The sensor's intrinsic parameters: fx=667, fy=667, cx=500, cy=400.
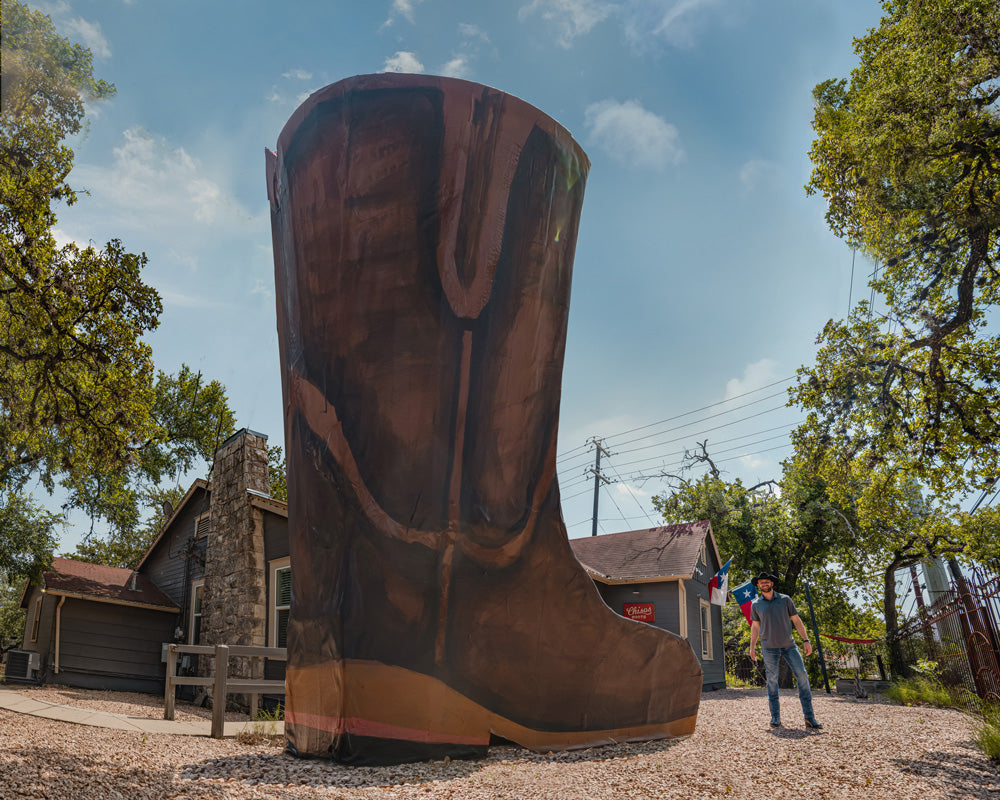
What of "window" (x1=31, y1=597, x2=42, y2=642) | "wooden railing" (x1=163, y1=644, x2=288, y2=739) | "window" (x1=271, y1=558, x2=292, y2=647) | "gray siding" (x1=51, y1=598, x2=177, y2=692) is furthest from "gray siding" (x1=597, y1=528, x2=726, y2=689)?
"window" (x1=31, y1=597, x2=42, y2=642)

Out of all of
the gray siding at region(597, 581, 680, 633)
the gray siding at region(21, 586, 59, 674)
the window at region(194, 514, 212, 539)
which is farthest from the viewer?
the gray siding at region(597, 581, 680, 633)

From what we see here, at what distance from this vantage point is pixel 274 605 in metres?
10.7

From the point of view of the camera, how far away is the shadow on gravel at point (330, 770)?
123 inches

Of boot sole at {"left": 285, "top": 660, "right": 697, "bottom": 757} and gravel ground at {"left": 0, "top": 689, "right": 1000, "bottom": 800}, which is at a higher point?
boot sole at {"left": 285, "top": 660, "right": 697, "bottom": 757}

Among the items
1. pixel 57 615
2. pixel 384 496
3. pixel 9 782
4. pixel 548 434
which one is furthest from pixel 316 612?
pixel 57 615

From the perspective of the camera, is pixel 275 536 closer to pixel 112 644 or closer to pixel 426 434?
pixel 112 644

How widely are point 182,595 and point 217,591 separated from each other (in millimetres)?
3460

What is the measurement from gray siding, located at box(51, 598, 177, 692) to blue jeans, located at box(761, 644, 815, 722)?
13.0 m

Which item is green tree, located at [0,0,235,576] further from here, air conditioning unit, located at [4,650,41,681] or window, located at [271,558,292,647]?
air conditioning unit, located at [4,650,41,681]

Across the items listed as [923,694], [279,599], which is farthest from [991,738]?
[279,599]

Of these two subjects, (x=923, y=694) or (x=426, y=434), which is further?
(x=923, y=694)

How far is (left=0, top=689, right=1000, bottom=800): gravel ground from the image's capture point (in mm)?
2885

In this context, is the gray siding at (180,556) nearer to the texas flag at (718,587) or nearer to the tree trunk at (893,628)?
the texas flag at (718,587)

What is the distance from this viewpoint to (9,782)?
2580 mm
